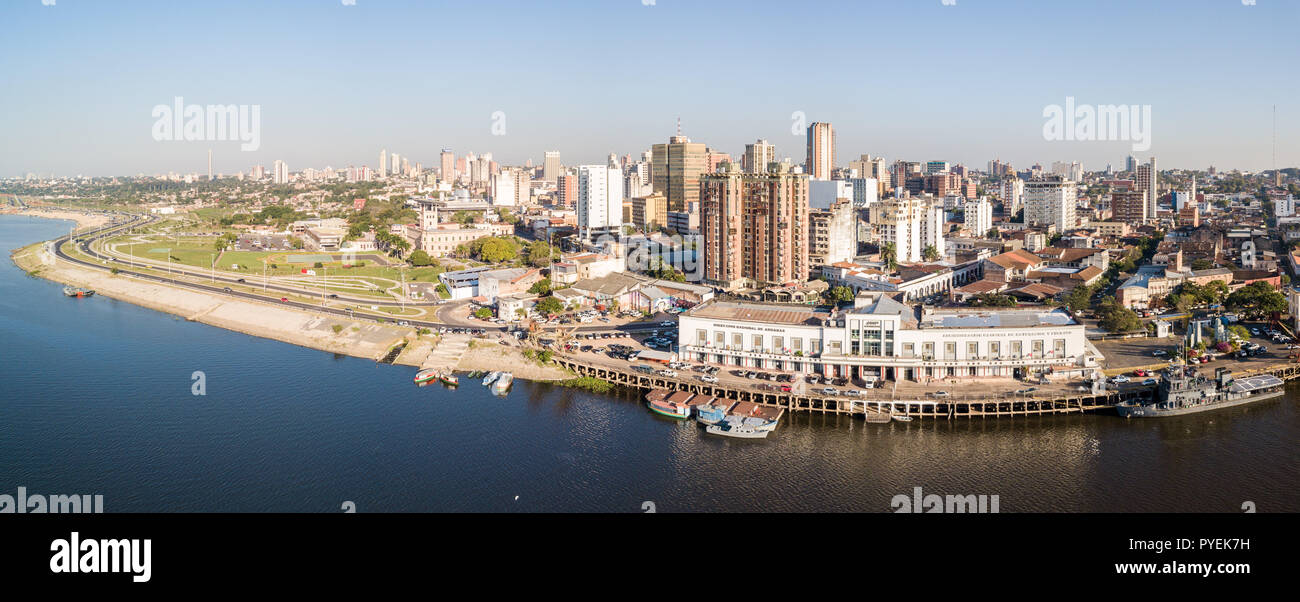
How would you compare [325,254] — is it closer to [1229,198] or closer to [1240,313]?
[1240,313]

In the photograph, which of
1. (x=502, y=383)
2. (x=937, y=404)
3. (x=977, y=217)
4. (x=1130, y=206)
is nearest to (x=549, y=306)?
(x=502, y=383)

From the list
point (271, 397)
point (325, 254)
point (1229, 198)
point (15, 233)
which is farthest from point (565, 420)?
point (1229, 198)

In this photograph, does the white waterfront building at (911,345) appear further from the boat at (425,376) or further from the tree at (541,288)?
the tree at (541,288)

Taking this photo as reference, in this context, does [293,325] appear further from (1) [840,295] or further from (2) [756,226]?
(1) [840,295]

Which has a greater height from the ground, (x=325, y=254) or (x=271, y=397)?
(x=325, y=254)

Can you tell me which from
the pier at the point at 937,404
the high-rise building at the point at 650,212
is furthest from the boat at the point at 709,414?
the high-rise building at the point at 650,212

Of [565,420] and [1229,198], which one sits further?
[1229,198]
